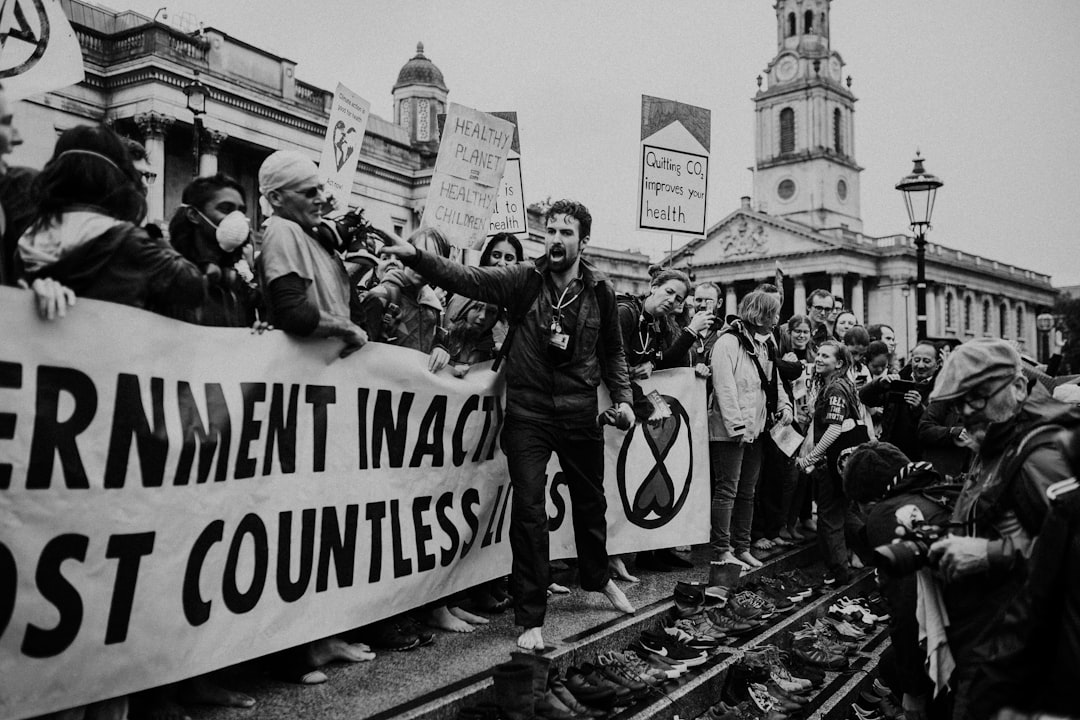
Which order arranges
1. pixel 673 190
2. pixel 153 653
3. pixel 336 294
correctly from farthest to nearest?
pixel 673 190 < pixel 336 294 < pixel 153 653

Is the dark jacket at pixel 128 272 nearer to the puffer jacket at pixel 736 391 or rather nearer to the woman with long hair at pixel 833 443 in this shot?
the puffer jacket at pixel 736 391

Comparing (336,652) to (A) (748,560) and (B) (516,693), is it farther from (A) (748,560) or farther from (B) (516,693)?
(A) (748,560)

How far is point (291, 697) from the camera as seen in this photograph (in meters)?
3.45

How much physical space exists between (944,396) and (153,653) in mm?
2994

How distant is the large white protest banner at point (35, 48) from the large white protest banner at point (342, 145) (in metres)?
2.60

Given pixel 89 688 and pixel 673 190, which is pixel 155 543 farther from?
pixel 673 190

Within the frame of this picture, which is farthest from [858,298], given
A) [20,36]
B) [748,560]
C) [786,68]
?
[20,36]

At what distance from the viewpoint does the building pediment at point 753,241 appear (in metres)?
72.9

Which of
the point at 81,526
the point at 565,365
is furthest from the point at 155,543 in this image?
the point at 565,365

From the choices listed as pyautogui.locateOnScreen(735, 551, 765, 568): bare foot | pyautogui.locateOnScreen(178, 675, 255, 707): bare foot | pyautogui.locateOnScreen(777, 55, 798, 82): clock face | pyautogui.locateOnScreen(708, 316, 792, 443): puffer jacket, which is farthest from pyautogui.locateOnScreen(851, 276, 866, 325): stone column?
pyautogui.locateOnScreen(178, 675, 255, 707): bare foot

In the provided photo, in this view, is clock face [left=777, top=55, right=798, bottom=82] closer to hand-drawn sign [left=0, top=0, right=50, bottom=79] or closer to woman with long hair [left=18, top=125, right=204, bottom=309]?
hand-drawn sign [left=0, top=0, right=50, bottom=79]

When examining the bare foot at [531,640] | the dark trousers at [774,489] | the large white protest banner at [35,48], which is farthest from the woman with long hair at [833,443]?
the large white protest banner at [35,48]

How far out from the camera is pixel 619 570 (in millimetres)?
5855

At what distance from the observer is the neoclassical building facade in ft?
236
